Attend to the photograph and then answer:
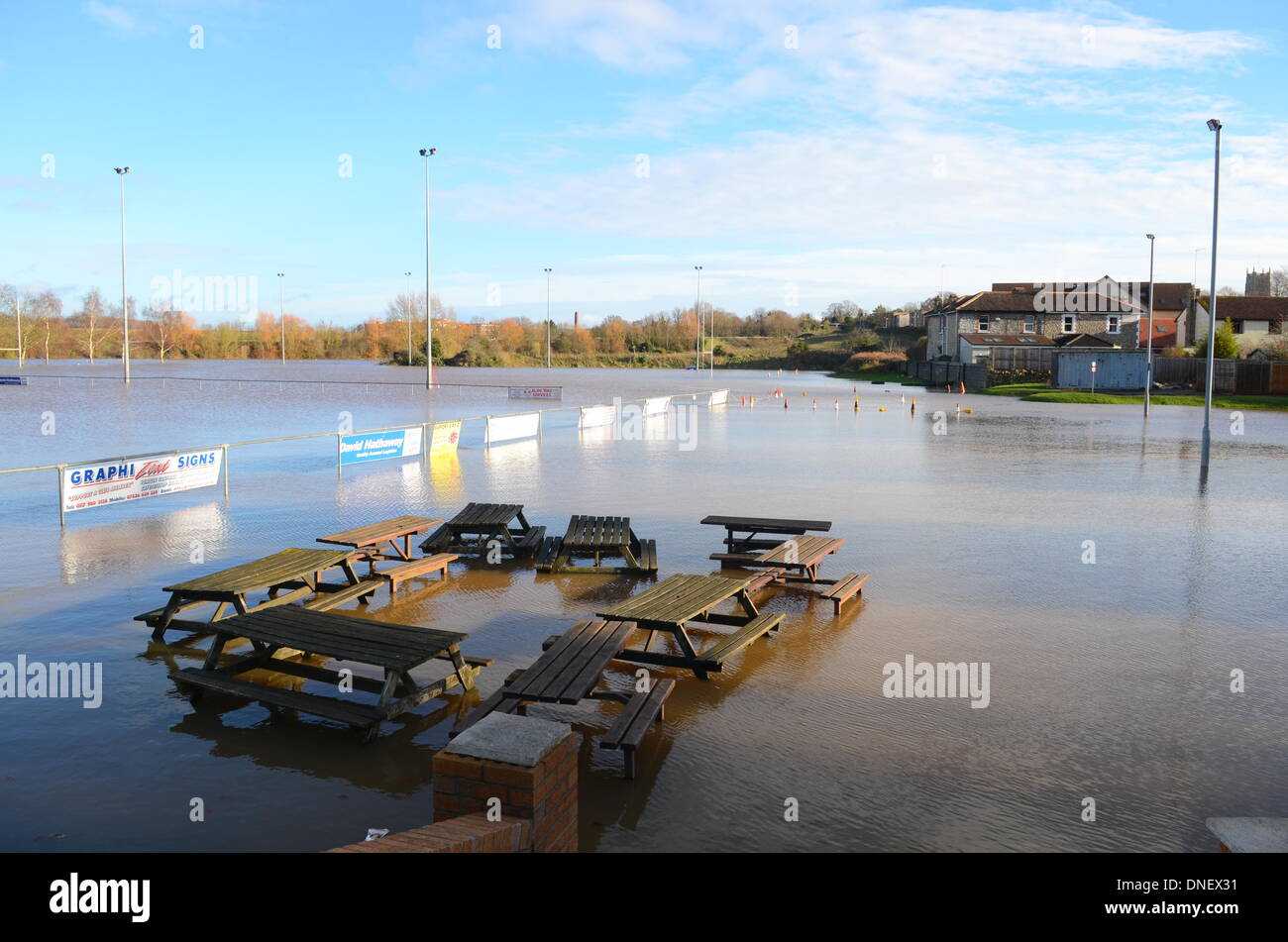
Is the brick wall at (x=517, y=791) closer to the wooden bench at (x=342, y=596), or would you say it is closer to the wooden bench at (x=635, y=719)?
the wooden bench at (x=635, y=719)

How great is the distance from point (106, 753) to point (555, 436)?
→ 23926 millimetres

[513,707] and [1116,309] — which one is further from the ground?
[1116,309]

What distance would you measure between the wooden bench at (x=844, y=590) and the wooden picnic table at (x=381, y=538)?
5330 millimetres

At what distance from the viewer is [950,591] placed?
36.8ft

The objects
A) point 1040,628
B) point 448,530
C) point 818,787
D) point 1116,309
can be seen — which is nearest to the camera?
point 818,787

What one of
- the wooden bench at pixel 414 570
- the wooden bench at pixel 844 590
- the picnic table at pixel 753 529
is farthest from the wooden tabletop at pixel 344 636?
the picnic table at pixel 753 529

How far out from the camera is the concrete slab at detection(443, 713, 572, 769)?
468 centimetres

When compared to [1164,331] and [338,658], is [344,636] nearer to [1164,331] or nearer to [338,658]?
[338,658]

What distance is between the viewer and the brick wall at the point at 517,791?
461 cm

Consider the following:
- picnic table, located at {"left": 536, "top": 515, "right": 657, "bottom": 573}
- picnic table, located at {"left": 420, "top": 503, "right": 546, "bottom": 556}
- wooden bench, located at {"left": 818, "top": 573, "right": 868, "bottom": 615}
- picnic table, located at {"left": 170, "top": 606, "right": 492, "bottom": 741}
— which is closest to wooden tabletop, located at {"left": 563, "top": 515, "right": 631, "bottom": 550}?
picnic table, located at {"left": 536, "top": 515, "right": 657, "bottom": 573}

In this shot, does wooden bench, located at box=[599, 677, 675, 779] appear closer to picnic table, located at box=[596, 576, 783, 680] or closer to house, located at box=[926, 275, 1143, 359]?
picnic table, located at box=[596, 576, 783, 680]

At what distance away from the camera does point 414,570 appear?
11.3m
